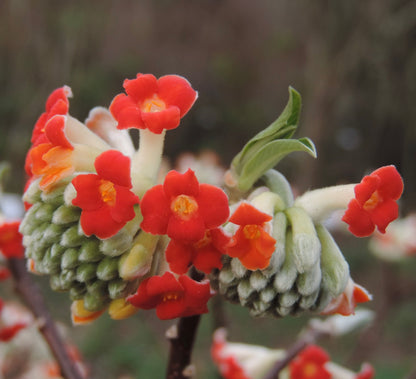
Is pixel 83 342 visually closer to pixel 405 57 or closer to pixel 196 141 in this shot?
pixel 196 141

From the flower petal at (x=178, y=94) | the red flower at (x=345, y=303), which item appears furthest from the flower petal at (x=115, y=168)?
the red flower at (x=345, y=303)

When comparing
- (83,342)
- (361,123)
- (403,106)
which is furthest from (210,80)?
(83,342)

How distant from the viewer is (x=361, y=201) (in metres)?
0.54

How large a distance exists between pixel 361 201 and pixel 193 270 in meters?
0.23

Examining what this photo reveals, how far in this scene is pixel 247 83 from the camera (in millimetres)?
6535

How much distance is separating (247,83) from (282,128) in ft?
20.0

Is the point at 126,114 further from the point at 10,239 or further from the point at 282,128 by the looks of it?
the point at 10,239

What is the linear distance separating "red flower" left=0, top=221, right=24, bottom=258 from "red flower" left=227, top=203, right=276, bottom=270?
438 mm

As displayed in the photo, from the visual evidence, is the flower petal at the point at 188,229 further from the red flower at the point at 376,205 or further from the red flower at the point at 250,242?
the red flower at the point at 376,205

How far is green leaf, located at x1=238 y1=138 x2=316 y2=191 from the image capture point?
55 centimetres

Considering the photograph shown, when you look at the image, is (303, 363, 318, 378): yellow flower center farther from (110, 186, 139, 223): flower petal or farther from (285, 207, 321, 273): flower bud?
(110, 186, 139, 223): flower petal

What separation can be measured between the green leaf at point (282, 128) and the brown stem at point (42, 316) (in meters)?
0.51

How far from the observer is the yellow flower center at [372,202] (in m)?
0.55

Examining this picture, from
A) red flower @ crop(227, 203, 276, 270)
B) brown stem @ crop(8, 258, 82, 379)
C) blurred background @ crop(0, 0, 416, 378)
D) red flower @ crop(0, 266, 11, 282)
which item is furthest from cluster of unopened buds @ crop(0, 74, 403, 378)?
blurred background @ crop(0, 0, 416, 378)
